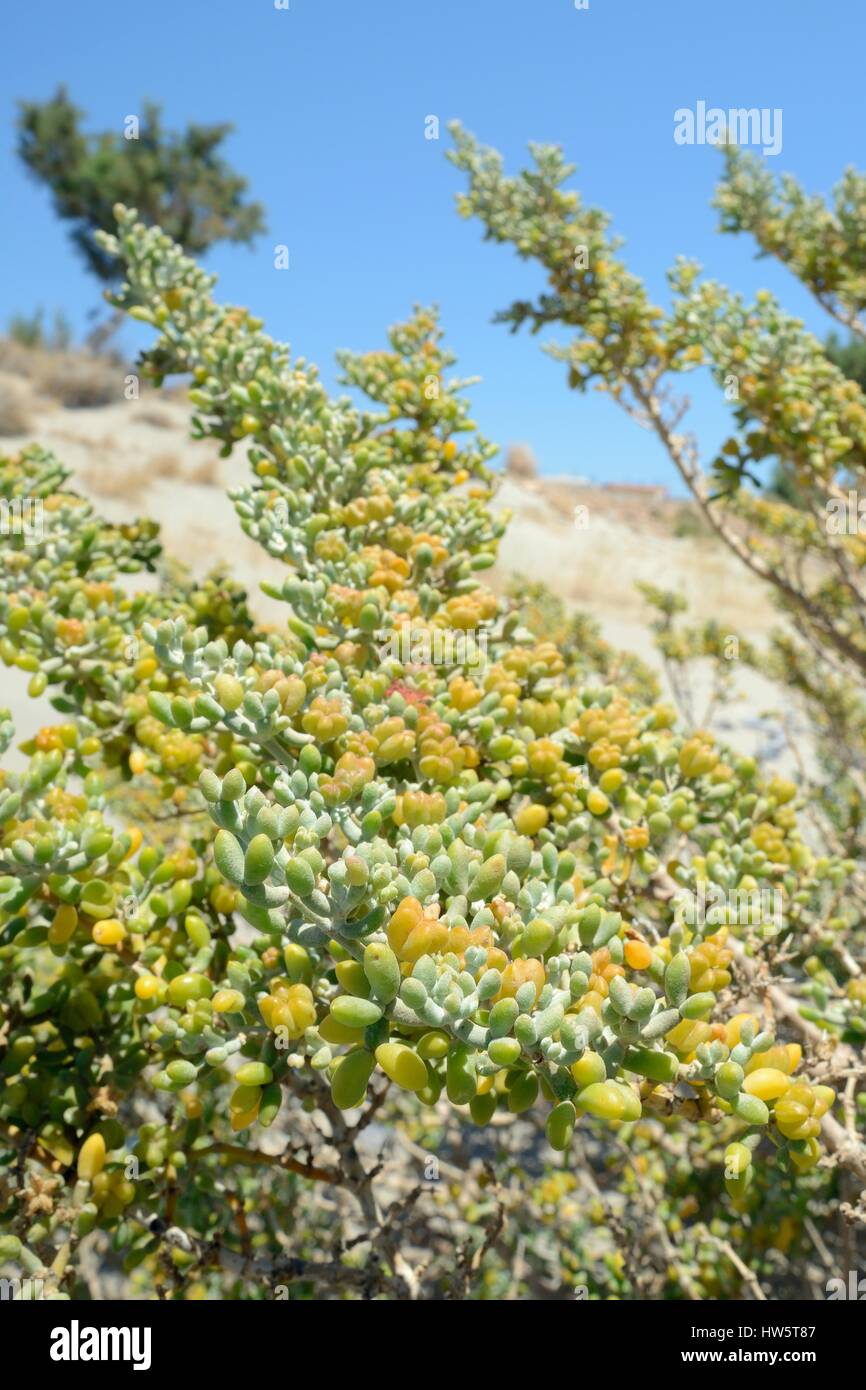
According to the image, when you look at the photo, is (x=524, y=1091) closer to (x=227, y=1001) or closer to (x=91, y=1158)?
(x=227, y=1001)

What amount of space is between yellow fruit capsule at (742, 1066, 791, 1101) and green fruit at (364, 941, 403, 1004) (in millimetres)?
472

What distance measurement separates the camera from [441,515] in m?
2.12

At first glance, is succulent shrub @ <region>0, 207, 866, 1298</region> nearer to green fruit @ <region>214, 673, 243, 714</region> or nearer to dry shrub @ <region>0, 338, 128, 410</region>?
green fruit @ <region>214, 673, 243, 714</region>

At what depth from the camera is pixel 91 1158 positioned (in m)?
A: 1.52

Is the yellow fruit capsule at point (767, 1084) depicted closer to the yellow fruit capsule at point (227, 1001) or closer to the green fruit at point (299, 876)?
the green fruit at point (299, 876)

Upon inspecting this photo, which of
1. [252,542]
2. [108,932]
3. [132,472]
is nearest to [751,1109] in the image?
[108,932]

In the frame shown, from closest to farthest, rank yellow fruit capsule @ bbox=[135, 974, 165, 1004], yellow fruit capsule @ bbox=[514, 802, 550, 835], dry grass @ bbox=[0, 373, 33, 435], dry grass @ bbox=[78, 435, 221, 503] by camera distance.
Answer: yellow fruit capsule @ bbox=[135, 974, 165, 1004], yellow fruit capsule @ bbox=[514, 802, 550, 835], dry grass @ bbox=[78, 435, 221, 503], dry grass @ bbox=[0, 373, 33, 435]

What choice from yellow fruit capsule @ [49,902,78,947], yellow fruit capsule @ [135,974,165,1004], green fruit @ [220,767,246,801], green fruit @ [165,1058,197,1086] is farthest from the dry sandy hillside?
green fruit @ [220,767,246,801]

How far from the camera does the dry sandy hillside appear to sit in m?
13.9

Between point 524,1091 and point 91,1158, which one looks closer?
point 524,1091

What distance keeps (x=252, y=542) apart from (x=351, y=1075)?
51.8 feet

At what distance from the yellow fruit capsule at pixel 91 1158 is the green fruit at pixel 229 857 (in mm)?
852

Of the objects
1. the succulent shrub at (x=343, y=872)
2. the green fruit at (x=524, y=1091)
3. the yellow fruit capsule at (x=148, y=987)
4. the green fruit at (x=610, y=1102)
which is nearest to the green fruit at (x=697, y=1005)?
the succulent shrub at (x=343, y=872)
